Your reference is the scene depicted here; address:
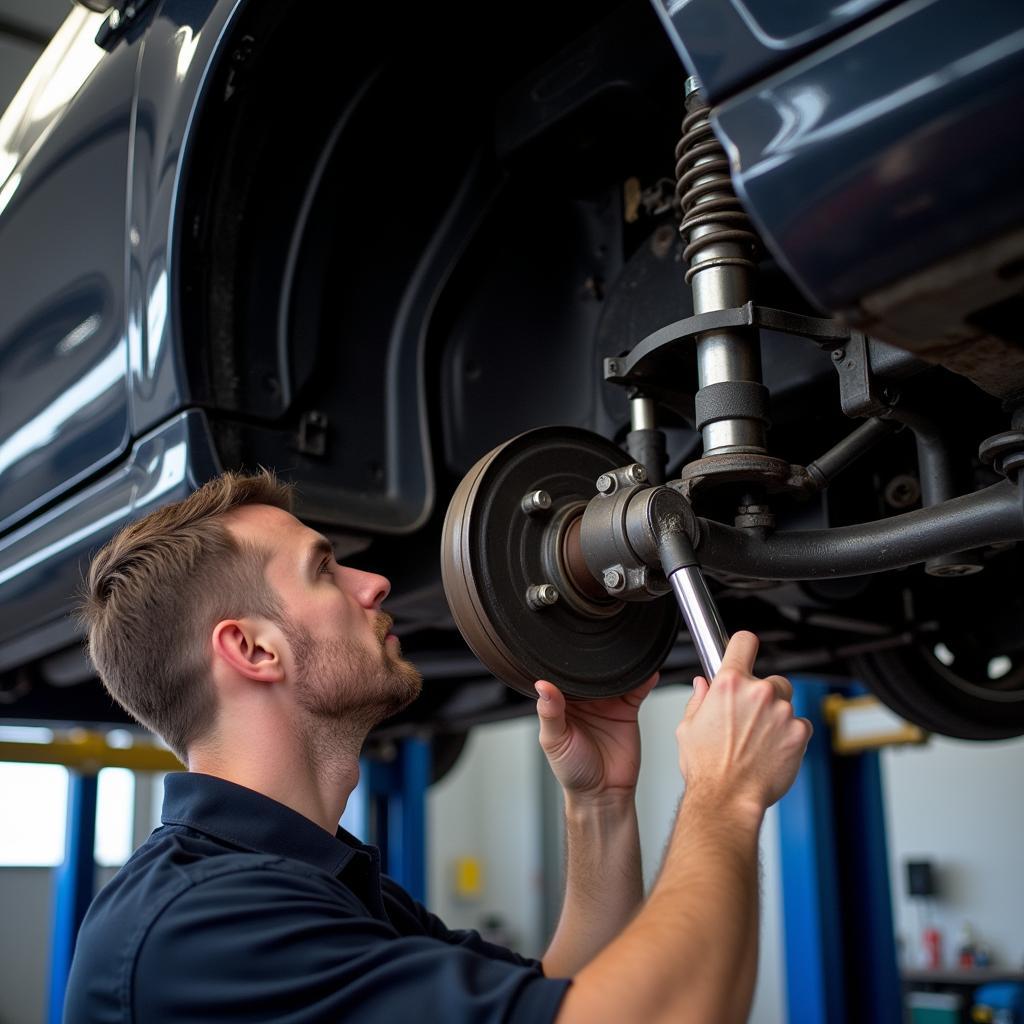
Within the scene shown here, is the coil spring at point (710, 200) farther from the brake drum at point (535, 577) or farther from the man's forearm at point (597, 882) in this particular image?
the man's forearm at point (597, 882)

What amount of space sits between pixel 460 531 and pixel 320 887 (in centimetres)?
30

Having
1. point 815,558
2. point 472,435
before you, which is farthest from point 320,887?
point 472,435

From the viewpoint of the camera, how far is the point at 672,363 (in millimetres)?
1005

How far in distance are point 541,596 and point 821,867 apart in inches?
67.9

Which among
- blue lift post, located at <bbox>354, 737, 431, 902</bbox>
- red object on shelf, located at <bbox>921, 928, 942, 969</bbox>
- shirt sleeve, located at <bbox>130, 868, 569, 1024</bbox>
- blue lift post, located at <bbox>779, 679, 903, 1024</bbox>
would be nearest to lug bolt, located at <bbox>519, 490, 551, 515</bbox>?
shirt sleeve, located at <bbox>130, 868, 569, 1024</bbox>

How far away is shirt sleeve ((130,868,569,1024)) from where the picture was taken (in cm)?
70

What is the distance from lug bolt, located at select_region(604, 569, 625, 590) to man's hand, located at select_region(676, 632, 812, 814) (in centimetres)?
15

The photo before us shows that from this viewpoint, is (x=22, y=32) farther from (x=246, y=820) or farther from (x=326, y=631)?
(x=246, y=820)

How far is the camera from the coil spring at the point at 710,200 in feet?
2.89

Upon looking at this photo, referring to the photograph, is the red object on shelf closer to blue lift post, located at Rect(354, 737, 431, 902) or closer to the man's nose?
blue lift post, located at Rect(354, 737, 431, 902)

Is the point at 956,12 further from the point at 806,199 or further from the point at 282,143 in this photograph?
the point at 282,143

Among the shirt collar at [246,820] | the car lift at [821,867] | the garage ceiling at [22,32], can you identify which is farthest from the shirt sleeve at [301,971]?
the car lift at [821,867]

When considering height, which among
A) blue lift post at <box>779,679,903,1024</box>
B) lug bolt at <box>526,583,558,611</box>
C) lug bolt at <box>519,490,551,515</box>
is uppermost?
lug bolt at <box>519,490,551,515</box>

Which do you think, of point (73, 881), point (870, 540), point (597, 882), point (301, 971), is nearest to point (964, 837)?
point (73, 881)
